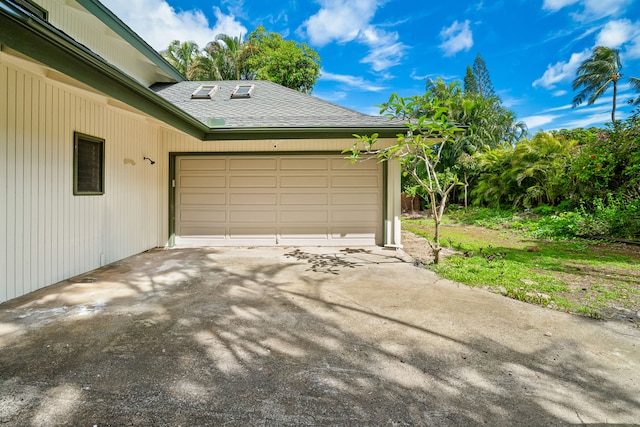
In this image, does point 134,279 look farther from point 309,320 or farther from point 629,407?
point 629,407

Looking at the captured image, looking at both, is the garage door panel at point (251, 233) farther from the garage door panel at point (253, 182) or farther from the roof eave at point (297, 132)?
the roof eave at point (297, 132)

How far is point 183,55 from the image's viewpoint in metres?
21.6

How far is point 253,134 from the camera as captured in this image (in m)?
5.76

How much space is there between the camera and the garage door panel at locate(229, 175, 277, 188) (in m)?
6.83

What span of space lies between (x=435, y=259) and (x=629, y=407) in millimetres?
3316

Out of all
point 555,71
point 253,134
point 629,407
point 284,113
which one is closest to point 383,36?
point 284,113

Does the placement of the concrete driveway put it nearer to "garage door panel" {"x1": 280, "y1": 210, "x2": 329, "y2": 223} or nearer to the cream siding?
"garage door panel" {"x1": 280, "y1": 210, "x2": 329, "y2": 223}

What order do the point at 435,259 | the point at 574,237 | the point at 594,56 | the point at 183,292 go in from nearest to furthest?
the point at 183,292
the point at 435,259
the point at 574,237
the point at 594,56

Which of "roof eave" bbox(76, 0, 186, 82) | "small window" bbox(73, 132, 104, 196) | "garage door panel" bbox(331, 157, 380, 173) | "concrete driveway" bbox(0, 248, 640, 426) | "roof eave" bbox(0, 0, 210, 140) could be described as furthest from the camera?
"garage door panel" bbox(331, 157, 380, 173)

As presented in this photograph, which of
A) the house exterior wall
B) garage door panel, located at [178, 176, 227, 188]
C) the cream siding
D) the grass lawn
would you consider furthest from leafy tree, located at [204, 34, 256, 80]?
the grass lawn

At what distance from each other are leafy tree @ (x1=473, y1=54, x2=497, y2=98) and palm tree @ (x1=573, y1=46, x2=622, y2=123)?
22.5ft

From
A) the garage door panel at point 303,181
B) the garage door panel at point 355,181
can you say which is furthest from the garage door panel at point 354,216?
the garage door panel at point 303,181

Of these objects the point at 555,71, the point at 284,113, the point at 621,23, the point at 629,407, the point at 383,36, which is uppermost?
the point at 555,71

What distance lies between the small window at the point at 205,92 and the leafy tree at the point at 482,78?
29233 millimetres
